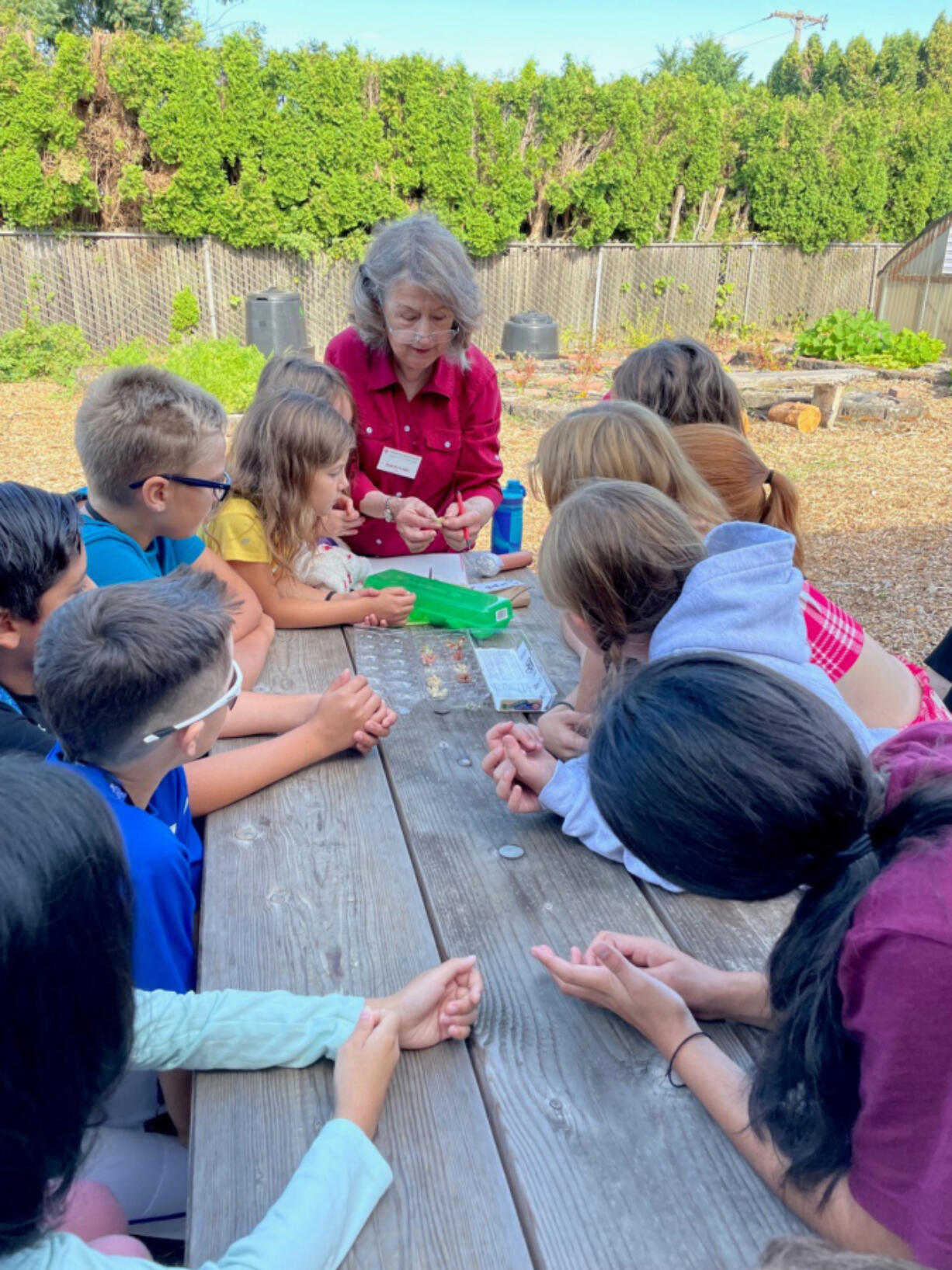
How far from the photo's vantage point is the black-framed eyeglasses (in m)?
2.26

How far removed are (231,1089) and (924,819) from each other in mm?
878

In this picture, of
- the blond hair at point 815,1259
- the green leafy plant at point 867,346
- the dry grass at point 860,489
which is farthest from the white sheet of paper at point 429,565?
the green leafy plant at point 867,346

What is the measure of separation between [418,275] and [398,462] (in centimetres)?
58

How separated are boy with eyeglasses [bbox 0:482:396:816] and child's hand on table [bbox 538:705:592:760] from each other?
324mm

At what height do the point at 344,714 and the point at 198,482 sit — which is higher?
the point at 198,482

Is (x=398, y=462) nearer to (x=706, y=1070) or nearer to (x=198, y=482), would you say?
(x=198, y=482)

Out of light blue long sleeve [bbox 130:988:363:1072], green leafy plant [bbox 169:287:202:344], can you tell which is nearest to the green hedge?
green leafy plant [bbox 169:287:202:344]

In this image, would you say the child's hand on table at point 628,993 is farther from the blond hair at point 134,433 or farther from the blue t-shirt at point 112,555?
the blond hair at point 134,433


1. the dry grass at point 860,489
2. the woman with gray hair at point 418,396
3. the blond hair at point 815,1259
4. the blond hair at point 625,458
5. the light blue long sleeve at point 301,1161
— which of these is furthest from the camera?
the dry grass at point 860,489

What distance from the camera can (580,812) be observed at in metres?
1.66

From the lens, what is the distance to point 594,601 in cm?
177

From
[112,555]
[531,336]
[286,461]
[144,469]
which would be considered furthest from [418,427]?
[531,336]

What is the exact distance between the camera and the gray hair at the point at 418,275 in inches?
111

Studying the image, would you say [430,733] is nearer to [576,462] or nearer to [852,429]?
[576,462]
